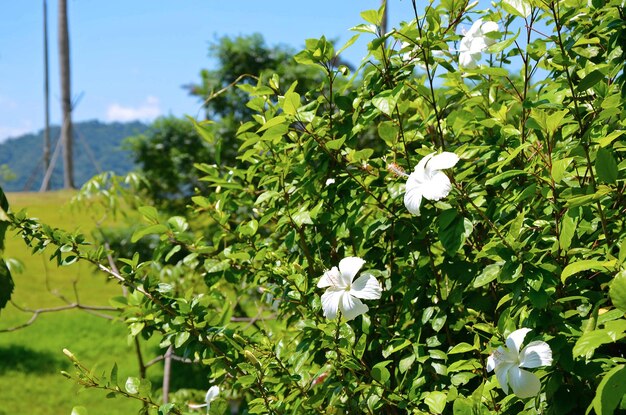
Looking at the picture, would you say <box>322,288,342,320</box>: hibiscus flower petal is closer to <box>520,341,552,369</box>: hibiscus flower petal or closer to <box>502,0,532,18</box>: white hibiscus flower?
<box>520,341,552,369</box>: hibiscus flower petal

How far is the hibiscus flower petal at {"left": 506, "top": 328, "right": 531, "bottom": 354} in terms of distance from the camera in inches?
37.7

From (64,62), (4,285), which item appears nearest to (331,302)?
(4,285)

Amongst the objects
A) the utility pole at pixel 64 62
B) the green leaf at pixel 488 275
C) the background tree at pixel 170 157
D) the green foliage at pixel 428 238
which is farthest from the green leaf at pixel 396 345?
the utility pole at pixel 64 62

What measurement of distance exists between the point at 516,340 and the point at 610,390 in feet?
0.94

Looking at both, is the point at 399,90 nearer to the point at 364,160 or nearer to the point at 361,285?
the point at 364,160

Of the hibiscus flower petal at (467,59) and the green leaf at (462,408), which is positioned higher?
the hibiscus flower petal at (467,59)

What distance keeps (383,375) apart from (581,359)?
35 cm

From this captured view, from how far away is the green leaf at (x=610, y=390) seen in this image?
26.4 inches

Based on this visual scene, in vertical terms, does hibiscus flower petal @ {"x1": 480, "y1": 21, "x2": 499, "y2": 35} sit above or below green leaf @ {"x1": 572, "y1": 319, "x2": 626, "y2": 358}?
above

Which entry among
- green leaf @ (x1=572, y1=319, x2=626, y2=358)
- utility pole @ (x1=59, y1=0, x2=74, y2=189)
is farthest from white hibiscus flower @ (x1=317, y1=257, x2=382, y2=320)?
utility pole @ (x1=59, y1=0, x2=74, y2=189)

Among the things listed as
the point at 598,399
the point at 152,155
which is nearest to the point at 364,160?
the point at 598,399

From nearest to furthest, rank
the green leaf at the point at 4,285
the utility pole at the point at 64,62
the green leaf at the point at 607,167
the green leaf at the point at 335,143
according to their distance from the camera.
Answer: the green leaf at the point at 607,167
the green leaf at the point at 335,143
the green leaf at the point at 4,285
the utility pole at the point at 64,62

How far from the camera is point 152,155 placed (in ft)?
20.6

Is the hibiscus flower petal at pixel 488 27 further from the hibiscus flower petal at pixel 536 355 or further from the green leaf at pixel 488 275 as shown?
the hibiscus flower petal at pixel 536 355
